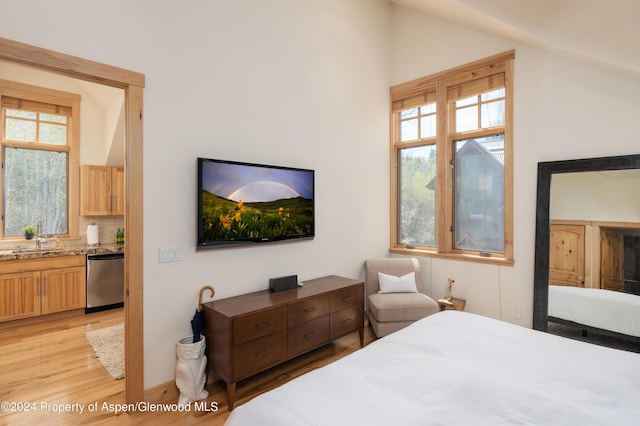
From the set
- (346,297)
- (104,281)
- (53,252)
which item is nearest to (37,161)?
(53,252)

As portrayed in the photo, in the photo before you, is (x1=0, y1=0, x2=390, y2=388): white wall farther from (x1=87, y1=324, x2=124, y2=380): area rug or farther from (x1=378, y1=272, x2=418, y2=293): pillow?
(x1=87, y1=324, x2=124, y2=380): area rug

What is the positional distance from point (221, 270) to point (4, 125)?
426 centimetres

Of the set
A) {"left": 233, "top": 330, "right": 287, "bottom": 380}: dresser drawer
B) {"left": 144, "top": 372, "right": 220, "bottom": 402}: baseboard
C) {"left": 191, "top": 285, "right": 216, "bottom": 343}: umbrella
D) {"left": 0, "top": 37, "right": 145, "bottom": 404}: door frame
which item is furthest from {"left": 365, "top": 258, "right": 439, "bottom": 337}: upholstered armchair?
{"left": 0, "top": 37, "right": 145, "bottom": 404}: door frame

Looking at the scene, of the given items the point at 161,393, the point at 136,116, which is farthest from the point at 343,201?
the point at 161,393

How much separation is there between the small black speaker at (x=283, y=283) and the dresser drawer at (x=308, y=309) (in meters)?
0.29

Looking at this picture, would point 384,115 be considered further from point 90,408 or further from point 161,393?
point 90,408

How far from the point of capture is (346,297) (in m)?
3.24

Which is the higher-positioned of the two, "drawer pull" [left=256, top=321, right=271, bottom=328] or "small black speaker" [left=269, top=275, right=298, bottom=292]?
"small black speaker" [left=269, top=275, right=298, bottom=292]

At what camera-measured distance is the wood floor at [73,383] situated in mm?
2240

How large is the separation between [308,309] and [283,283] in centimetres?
35

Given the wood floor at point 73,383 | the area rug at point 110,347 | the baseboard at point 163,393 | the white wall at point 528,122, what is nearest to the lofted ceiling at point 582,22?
the white wall at point 528,122

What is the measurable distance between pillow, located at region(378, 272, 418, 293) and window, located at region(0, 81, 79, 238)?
15.3 feet

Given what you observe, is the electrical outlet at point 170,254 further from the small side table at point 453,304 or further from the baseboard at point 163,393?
the small side table at point 453,304

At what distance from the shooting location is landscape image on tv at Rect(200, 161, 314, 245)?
2.64 metres
